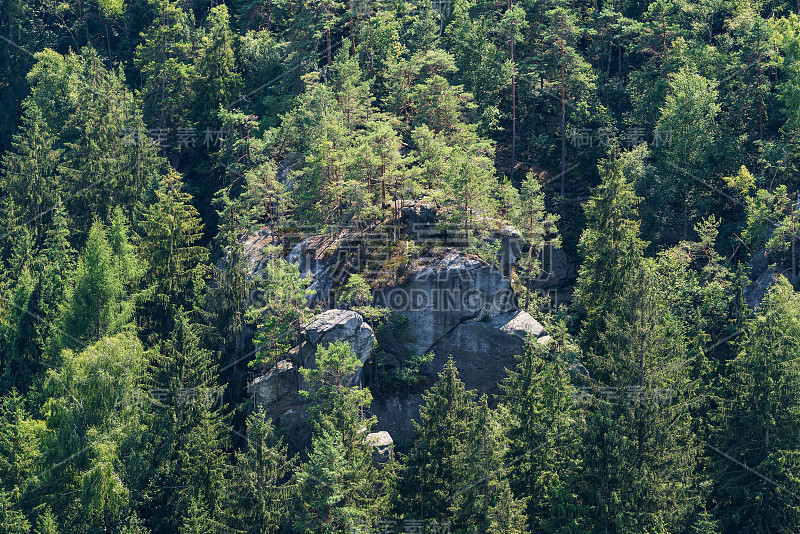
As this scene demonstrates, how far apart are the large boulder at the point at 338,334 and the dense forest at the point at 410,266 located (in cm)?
47

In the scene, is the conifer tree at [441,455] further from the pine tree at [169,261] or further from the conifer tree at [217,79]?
the conifer tree at [217,79]

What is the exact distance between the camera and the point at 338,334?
57.4m

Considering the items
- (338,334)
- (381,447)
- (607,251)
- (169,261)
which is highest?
(607,251)

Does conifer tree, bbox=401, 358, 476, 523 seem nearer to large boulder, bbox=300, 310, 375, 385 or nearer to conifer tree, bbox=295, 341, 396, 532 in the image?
conifer tree, bbox=295, 341, 396, 532

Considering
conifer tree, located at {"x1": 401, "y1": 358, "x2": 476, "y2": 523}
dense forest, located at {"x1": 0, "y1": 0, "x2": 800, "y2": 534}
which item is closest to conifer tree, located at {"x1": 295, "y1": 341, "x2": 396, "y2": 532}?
dense forest, located at {"x1": 0, "y1": 0, "x2": 800, "y2": 534}

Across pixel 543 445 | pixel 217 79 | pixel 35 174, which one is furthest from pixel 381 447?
pixel 35 174

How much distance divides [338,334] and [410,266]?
6348mm

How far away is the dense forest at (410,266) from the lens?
5247 centimetres

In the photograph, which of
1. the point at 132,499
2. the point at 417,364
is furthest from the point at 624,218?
the point at 132,499

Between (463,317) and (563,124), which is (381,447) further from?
(563,124)

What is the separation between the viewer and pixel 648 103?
7619cm

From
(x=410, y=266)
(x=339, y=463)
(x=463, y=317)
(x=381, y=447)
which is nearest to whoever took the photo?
(x=339, y=463)

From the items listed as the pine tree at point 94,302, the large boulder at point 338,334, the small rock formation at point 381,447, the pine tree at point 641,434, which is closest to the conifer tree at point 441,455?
the small rock formation at point 381,447

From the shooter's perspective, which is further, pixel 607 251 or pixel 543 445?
pixel 607 251
